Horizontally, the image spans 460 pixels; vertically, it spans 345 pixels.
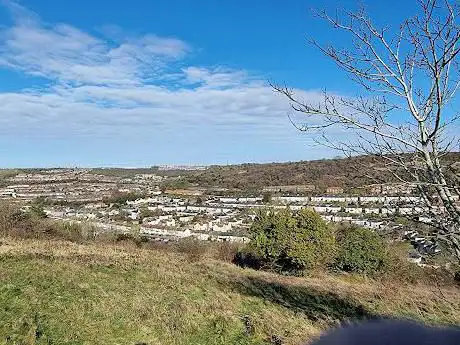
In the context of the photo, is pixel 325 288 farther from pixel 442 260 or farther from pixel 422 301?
pixel 442 260

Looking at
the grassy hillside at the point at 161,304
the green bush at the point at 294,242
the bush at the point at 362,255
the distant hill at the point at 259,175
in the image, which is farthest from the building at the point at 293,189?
the grassy hillside at the point at 161,304

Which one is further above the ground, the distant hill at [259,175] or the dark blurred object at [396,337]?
the distant hill at [259,175]

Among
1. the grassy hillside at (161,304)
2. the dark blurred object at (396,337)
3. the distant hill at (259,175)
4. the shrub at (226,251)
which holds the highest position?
the distant hill at (259,175)

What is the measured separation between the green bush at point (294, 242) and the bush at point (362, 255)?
72 cm

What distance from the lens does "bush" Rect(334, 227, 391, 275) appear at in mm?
23891

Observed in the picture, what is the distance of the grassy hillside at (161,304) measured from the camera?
782 cm

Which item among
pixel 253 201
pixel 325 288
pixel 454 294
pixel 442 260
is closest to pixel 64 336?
pixel 442 260

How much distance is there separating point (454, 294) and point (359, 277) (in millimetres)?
7071

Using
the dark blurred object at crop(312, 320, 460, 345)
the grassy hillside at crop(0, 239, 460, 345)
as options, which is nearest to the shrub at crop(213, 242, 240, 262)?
the grassy hillside at crop(0, 239, 460, 345)

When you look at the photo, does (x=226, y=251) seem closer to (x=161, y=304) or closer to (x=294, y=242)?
(x=294, y=242)

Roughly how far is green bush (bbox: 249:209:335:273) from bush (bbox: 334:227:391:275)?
72cm

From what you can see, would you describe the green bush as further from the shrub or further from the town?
the town

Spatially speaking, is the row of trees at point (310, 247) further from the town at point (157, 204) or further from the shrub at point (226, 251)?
the town at point (157, 204)

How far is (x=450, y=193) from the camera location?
423cm
